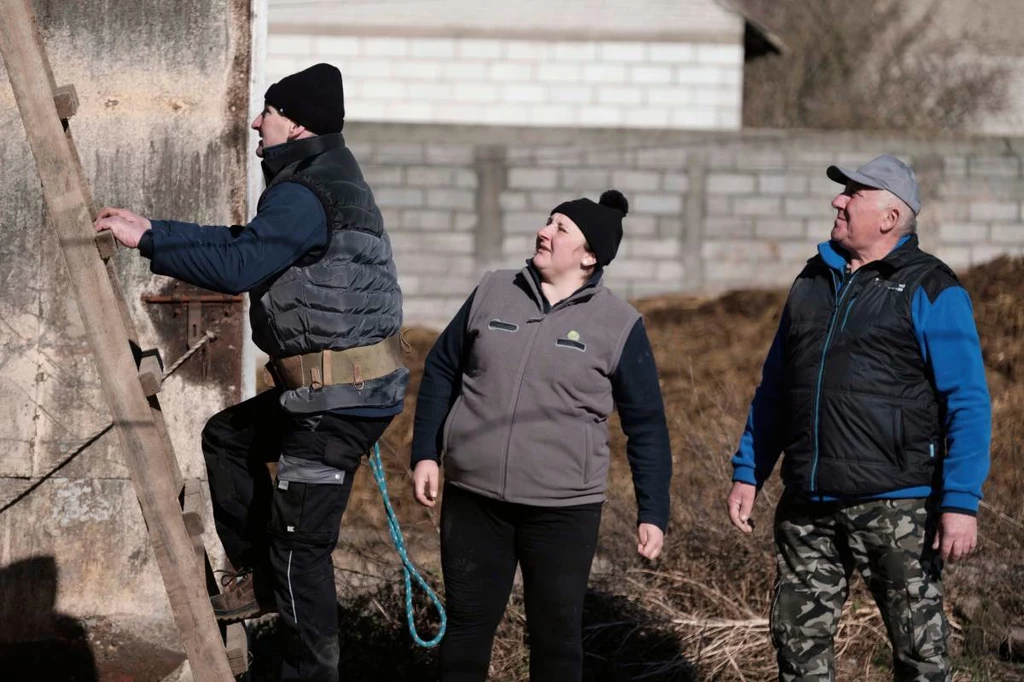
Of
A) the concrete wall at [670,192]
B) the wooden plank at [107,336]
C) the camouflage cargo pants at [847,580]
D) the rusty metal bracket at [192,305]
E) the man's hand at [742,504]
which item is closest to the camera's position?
the wooden plank at [107,336]

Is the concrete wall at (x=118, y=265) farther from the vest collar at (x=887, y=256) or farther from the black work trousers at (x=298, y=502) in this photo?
the vest collar at (x=887, y=256)

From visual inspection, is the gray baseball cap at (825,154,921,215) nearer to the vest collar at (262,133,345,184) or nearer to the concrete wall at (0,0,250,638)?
the vest collar at (262,133,345,184)

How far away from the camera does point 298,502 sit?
12.3ft

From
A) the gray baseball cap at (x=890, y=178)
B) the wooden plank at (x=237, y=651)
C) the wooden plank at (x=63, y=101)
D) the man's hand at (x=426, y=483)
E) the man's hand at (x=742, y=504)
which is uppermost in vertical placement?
the wooden plank at (x=63, y=101)

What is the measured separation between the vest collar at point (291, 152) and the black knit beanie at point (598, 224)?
70 centimetres

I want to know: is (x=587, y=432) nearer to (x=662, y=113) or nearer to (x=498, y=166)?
(x=498, y=166)

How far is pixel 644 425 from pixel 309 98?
1.32m

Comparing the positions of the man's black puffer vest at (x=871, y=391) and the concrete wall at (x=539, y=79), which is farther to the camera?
the concrete wall at (x=539, y=79)

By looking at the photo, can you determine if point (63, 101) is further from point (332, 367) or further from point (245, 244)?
point (332, 367)

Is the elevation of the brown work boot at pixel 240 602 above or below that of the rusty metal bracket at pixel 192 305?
below

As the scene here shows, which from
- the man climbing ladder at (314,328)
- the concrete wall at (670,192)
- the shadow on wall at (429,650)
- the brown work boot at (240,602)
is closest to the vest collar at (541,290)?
the man climbing ladder at (314,328)

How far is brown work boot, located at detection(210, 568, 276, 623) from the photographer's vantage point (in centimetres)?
397

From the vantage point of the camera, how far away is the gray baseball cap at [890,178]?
146 inches

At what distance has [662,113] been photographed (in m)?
16.1
